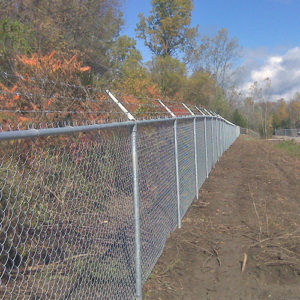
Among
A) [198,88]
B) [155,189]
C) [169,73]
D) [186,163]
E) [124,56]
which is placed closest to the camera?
[155,189]

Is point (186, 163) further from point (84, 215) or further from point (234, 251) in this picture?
point (84, 215)

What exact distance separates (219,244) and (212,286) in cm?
110

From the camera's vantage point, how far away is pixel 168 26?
104 feet

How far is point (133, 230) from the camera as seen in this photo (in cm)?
333

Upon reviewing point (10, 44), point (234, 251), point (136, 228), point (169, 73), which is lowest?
point (234, 251)

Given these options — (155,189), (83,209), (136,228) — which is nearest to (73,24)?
(155,189)

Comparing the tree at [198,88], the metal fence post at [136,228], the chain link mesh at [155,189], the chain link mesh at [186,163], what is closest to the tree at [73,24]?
the chain link mesh at [186,163]

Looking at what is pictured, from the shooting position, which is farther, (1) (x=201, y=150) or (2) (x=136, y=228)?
(1) (x=201, y=150)

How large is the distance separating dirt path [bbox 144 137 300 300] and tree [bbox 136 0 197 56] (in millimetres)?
26763

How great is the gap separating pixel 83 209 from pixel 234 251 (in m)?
2.65

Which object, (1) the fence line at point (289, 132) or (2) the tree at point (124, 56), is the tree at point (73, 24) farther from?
(1) the fence line at point (289, 132)

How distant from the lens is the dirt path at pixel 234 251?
11.8 ft

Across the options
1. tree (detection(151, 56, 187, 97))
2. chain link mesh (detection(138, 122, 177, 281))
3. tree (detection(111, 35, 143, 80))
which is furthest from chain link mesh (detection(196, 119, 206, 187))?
tree (detection(151, 56, 187, 97))

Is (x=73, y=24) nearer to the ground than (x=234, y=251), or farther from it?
farther from it
